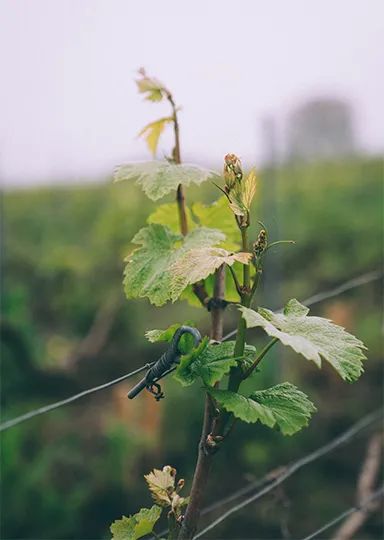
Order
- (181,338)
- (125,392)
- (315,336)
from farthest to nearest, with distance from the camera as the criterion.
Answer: (125,392), (181,338), (315,336)

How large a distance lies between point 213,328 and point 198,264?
34 cm

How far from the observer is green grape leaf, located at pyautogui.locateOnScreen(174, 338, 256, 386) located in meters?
1.04

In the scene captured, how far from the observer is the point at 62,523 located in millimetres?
3672

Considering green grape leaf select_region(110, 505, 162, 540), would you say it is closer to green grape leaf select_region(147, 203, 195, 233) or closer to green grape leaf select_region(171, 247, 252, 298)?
green grape leaf select_region(171, 247, 252, 298)

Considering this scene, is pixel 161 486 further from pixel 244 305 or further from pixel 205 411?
pixel 244 305

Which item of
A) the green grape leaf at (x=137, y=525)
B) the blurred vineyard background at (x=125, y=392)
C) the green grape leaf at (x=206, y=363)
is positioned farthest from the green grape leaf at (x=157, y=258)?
the blurred vineyard background at (x=125, y=392)

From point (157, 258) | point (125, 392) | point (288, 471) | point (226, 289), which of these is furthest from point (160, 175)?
point (125, 392)

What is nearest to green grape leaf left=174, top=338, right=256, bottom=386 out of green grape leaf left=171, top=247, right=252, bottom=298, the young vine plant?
the young vine plant

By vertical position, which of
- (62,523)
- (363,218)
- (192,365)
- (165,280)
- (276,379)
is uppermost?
(165,280)

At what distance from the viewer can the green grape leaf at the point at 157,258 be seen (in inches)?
45.7

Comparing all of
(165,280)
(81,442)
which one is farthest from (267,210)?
(165,280)

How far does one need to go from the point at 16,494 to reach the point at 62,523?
31 cm

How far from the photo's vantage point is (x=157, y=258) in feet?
4.09

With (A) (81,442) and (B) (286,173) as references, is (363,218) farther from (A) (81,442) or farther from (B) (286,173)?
(A) (81,442)
